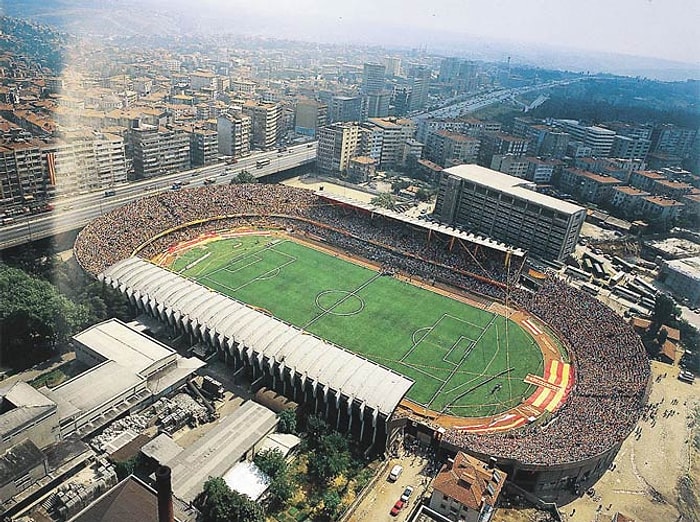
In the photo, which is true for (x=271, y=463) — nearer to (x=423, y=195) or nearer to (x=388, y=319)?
(x=388, y=319)

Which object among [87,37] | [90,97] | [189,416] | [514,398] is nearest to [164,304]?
[189,416]

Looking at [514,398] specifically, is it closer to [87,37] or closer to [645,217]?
[645,217]

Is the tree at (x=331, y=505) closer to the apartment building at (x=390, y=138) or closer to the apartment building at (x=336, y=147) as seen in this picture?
the apartment building at (x=336, y=147)

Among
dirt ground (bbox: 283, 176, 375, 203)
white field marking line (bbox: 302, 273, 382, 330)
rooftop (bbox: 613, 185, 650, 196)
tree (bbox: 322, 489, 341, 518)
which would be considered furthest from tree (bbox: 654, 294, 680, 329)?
dirt ground (bbox: 283, 176, 375, 203)

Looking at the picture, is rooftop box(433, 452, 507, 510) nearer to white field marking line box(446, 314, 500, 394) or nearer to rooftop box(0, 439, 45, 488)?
white field marking line box(446, 314, 500, 394)

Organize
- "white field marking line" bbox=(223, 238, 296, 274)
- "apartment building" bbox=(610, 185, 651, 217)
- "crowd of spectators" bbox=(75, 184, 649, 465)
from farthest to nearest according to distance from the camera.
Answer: "apartment building" bbox=(610, 185, 651, 217), "white field marking line" bbox=(223, 238, 296, 274), "crowd of spectators" bbox=(75, 184, 649, 465)
